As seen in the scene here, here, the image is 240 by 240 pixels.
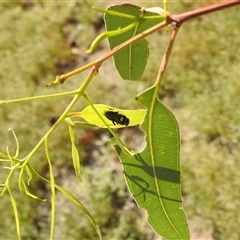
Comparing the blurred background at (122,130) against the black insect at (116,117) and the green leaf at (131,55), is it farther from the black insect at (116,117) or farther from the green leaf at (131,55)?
the black insect at (116,117)

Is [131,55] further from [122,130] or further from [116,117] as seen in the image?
[122,130]

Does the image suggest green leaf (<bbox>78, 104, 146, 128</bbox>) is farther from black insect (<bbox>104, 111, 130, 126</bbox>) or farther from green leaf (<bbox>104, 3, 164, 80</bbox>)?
green leaf (<bbox>104, 3, 164, 80</bbox>)

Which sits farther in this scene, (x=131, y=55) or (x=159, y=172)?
(x=131, y=55)

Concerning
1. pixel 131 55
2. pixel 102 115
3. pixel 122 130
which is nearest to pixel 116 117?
pixel 102 115

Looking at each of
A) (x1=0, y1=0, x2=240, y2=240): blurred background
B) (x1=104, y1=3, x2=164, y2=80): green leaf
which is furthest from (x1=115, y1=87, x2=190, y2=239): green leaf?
(x1=0, y1=0, x2=240, y2=240): blurred background

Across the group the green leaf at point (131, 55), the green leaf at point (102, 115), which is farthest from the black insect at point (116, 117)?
the green leaf at point (131, 55)

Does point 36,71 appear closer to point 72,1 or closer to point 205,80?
point 72,1

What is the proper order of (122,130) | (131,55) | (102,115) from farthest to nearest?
1. (122,130)
2. (131,55)
3. (102,115)

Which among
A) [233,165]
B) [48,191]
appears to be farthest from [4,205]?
[233,165]
